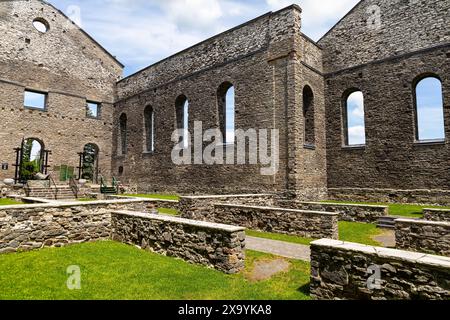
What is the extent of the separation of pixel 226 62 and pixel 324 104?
243 inches

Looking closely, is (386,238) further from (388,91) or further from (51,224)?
(388,91)

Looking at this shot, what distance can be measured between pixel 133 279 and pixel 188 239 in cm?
144

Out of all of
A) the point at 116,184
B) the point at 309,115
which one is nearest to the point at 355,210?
the point at 309,115

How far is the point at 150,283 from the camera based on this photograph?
4.88m

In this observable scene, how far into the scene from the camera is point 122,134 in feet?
86.1

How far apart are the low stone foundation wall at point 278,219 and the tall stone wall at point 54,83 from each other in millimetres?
16406

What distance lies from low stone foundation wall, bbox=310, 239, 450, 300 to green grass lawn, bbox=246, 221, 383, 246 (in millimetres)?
3845

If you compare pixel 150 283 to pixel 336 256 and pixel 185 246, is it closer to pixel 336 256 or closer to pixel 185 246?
pixel 185 246

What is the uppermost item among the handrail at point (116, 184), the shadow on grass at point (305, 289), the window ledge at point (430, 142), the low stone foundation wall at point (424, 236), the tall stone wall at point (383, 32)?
the tall stone wall at point (383, 32)

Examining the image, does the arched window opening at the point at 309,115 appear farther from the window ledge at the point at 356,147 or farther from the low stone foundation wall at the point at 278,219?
the low stone foundation wall at the point at 278,219

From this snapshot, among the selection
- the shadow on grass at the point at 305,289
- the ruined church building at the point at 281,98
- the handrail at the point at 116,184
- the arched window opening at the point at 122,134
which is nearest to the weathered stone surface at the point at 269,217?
the shadow on grass at the point at 305,289

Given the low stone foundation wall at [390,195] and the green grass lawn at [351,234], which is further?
the low stone foundation wall at [390,195]

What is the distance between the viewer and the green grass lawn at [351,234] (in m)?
8.41

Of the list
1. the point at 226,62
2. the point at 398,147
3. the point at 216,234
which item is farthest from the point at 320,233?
the point at 226,62
